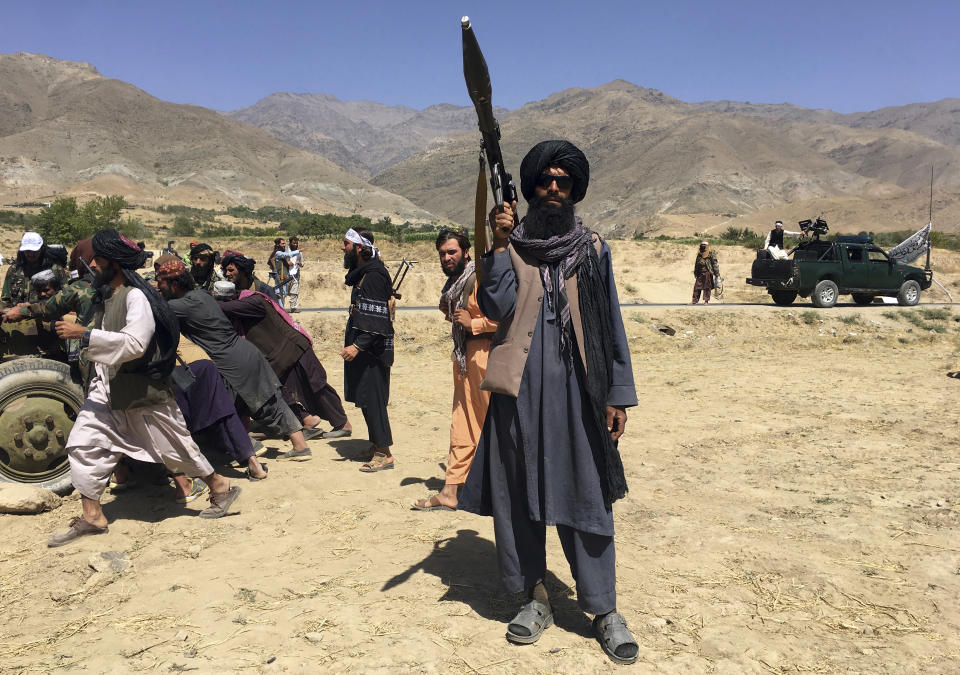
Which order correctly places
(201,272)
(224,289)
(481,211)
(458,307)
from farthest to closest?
(201,272), (224,289), (458,307), (481,211)

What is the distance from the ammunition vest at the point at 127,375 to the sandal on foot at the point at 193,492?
1123mm

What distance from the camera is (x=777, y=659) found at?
2814 mm

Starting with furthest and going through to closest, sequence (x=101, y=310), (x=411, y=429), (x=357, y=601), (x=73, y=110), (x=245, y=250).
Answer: (x=73, y=110)
(x=245, y=250)
(x=411, y=429)
(x=101, y=310)
(x=357, y=601)

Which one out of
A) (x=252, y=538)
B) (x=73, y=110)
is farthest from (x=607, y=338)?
(x=73, y=110)

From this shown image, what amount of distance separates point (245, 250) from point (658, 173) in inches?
2822

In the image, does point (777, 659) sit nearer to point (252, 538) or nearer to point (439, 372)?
point (252, 538)

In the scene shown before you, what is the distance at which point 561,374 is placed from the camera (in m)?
2.83

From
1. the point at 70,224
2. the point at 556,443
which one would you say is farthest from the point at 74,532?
the point at 70,224

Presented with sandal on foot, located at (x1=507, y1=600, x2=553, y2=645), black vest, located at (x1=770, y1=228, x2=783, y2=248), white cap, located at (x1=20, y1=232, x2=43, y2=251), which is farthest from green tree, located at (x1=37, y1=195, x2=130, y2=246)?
sandal on foot, located at (x1=507, y1=600, x2=553, y2=645)

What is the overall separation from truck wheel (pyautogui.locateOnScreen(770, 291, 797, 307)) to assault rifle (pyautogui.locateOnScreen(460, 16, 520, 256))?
15993 mm

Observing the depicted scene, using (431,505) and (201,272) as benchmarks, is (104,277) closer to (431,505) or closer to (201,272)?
(201,272)

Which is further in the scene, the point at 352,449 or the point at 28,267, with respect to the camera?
the point at 352,449

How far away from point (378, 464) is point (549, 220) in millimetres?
3231

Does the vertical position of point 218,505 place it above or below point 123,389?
below
